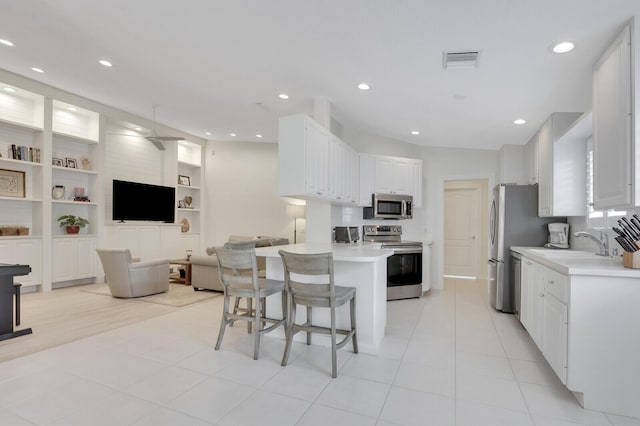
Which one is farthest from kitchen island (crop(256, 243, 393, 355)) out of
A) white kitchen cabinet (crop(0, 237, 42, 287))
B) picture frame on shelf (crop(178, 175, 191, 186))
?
picture frame on shelf (crop(178, 175, 191, 186))

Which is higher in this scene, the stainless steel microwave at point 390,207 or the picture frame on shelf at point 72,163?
the picture frame on shelf at point 72,163

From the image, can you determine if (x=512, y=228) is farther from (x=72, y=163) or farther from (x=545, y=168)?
(x=72, y=163)

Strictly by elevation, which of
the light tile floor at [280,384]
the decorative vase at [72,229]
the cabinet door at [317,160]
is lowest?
the light tile floor at [280,384]

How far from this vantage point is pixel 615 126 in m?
2.29

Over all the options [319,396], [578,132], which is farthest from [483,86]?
[319,396]

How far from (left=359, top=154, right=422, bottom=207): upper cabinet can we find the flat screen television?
451cm

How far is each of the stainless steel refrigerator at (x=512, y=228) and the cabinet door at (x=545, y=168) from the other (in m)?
0.14

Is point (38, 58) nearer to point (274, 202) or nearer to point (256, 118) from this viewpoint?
point (256, 118)

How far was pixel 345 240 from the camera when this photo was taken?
4902mm

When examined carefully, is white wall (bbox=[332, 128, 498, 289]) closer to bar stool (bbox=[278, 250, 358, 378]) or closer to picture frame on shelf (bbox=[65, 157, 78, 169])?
bar stool (bbox=[278, 250, 358, 378])

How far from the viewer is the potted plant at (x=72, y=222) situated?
5.74 meters

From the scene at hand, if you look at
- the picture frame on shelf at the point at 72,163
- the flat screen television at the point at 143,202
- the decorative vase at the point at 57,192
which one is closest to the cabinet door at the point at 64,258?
the decorative vase at the point at 57,192

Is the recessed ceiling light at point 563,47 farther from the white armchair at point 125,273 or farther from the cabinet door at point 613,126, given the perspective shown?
the white armchair at point 125,273

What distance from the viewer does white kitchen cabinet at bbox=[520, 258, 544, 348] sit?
9.59ft
